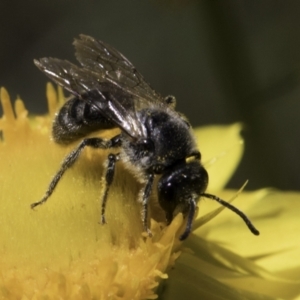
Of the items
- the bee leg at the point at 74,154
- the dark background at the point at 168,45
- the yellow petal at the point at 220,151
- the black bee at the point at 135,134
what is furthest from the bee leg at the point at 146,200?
the dark background at the point at 168,45

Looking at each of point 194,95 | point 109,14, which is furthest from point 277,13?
point 109,14

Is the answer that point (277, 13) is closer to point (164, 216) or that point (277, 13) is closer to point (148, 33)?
point (148, 33)

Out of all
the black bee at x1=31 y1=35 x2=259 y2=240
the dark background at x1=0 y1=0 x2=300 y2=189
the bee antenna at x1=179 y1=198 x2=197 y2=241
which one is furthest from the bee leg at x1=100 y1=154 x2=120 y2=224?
the dark background at x1=0 y1=0 x2=300 y2=189

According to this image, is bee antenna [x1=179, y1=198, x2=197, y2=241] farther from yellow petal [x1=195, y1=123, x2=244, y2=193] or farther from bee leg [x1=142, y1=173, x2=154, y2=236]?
yellow petal [x1=195, y1=123, x2=244, y2=193]

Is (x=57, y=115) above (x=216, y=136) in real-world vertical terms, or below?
above

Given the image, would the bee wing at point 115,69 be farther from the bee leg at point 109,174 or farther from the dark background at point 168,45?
the dark background at point 168,45

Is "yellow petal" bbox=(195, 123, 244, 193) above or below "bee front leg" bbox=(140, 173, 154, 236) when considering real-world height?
below
